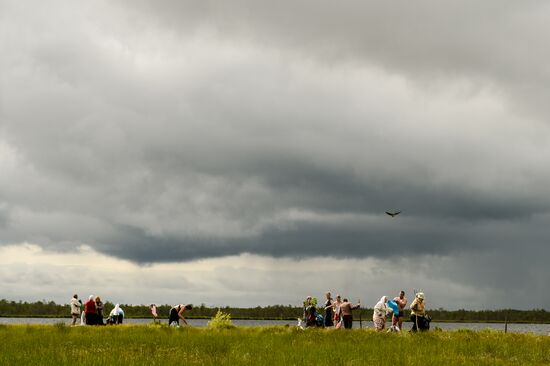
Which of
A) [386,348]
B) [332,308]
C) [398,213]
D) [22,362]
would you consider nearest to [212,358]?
[22,362]

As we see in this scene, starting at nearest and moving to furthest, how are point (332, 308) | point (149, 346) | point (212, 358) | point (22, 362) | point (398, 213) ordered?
point (22, 362) → point (212, 358) → point (149, 346) → point (332, 308) → point (398, 213)

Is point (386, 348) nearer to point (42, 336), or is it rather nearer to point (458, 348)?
point (458, 348)

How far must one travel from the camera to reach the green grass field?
19.8 metres

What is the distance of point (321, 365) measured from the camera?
737 inches

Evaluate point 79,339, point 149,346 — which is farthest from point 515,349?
point 79,339

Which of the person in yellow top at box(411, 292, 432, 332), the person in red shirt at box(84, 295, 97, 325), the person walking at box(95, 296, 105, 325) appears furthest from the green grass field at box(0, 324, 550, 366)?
the person walking at box(95, 296, 105, 325)

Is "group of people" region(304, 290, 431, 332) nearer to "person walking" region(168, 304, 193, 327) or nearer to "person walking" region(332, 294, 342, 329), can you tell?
"person walking" region(332, 294, 342, 329)

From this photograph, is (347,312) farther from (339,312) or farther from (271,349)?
(271,349)

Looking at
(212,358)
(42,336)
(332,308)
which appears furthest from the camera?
(332,308)

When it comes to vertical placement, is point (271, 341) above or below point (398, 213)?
below

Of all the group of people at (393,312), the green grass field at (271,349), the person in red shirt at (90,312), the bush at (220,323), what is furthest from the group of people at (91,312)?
the group of people at (393,312)

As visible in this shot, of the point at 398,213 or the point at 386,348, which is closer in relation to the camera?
the point at 386,348

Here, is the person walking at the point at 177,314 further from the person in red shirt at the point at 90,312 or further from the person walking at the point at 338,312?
the person walking at the point at 338,312

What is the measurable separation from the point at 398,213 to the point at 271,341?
27.9 m
